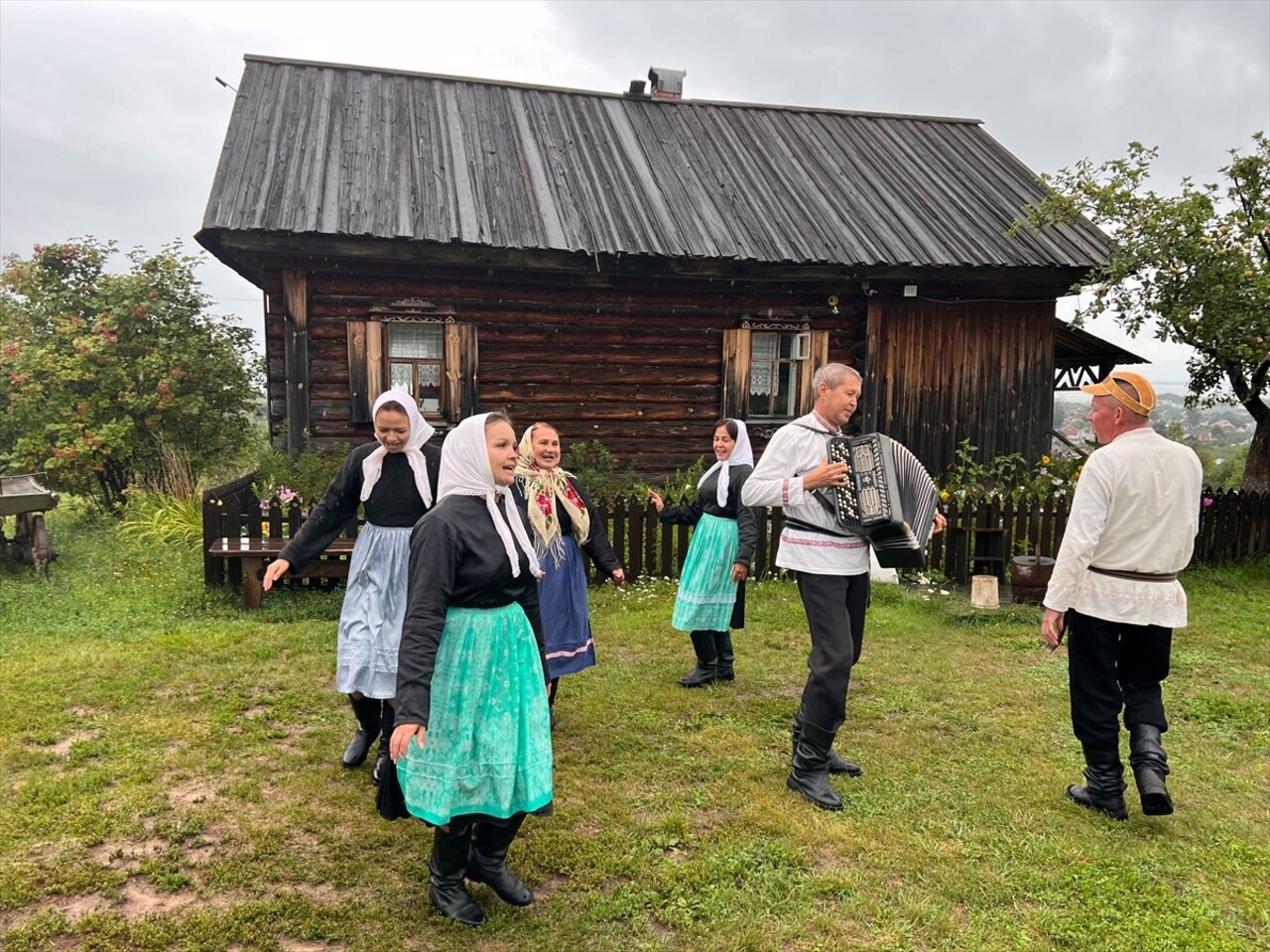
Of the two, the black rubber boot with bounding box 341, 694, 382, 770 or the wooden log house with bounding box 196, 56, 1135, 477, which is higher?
the wooden log house with bounding box 196, 56, 1135, 477

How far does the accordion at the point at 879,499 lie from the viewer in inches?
150

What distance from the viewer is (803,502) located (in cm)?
391

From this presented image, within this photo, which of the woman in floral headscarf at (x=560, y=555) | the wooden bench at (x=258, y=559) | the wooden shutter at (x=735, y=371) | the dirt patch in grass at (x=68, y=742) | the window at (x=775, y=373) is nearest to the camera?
the dirt patch in grass at (x=68, y=742)

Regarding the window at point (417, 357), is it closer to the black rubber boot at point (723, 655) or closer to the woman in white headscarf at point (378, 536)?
the black rubber boot at point (723, 655)

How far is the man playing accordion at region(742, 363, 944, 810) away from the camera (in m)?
3.85

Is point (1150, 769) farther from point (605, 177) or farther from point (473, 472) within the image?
point (605, 177)

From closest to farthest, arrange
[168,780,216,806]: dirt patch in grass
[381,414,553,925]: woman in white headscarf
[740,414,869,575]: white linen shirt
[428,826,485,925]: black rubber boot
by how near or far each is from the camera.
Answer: [381,414,553,925]: woman in white headscarf → [428,826,485,925]: black rubber boot → [168,780,216,806]: dirt patch in grass → [740,414,869,575]: white linen shirt

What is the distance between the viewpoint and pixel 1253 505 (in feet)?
31.9

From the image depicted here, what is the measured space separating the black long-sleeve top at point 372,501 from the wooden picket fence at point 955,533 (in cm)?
360

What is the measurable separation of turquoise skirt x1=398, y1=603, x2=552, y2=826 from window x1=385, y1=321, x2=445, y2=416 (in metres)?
7.75

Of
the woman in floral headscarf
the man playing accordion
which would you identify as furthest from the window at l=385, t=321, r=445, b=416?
the man playing accordion

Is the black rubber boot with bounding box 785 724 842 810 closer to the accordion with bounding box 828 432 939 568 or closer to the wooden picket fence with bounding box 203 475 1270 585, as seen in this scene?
the accordion with bounding box 828 432 939 568

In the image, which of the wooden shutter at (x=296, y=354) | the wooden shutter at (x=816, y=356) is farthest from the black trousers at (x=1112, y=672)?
the wooden shutter at (x=296, y=354)

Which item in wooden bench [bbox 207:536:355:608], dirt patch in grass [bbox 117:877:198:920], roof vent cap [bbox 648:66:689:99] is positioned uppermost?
roof vent cap [bbox 648:66:689:99]
